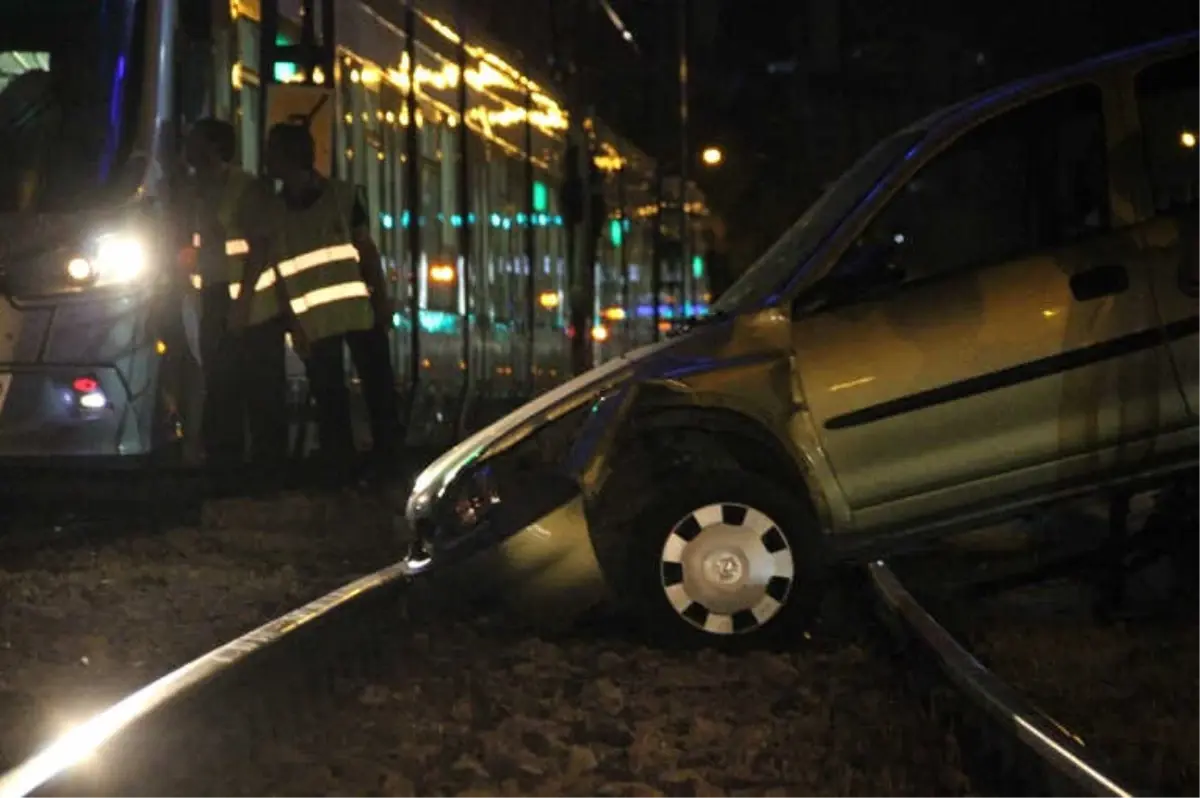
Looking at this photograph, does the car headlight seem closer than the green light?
Yes

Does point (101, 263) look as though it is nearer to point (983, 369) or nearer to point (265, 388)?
point (265, 388)

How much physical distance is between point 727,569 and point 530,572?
0.92 meters

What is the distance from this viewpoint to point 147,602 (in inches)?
320

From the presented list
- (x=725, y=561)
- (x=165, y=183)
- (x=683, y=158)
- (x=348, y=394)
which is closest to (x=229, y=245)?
(x=348, y=394)

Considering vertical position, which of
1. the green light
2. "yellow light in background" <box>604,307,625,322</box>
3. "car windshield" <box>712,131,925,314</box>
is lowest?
"car windshield" <box>712,131,925,314</box>

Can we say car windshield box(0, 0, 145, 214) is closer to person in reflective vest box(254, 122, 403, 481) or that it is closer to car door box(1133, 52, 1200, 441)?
person in reflective vest box(254, 122, 403, 481)

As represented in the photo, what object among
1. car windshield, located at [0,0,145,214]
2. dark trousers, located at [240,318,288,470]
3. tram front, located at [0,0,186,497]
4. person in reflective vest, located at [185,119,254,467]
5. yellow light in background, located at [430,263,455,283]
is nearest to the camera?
tram front, located at [0,0,186,497]

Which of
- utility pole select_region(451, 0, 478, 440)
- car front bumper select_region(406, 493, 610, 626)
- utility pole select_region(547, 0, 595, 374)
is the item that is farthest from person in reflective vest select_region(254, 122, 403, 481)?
utility pole select_region(547, 0, 595, 374)

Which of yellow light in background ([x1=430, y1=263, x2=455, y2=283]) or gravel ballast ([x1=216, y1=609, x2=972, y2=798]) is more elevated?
yellow light in background ([x1=430, y1=263, x2=455, y2=283])

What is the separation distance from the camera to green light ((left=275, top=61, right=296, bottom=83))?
1100cm

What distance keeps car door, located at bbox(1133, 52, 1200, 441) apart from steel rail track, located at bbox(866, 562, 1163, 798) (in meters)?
1.23

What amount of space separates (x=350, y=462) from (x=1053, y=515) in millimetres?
4260

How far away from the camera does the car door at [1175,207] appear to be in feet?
22.1

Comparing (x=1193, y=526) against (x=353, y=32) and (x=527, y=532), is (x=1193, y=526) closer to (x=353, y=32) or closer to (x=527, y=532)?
(x=527, y=532)
